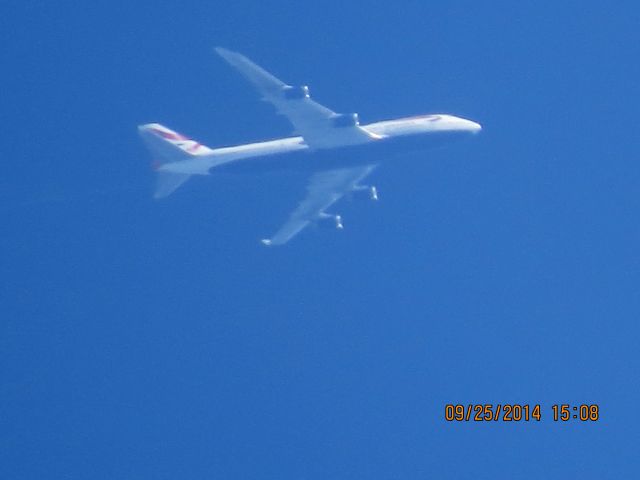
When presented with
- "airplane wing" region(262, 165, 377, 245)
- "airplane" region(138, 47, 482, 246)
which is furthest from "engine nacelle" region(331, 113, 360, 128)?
"airplane wing" region(262, 165, 377, 245)

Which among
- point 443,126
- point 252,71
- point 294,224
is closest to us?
point 252,71

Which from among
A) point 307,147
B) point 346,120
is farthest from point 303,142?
point 346,120

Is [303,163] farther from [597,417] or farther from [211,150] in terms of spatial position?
[597,417]

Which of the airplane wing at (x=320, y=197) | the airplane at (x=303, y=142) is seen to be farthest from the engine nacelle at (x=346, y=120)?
the airplane wing at (x=320, y=197)

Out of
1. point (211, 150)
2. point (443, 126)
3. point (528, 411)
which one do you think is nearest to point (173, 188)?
point (211, 150)

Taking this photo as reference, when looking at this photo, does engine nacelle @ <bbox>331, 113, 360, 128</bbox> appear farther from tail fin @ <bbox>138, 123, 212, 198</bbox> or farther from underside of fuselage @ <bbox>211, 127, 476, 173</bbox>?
tail fin @ <bbox>138, 123, 212, 198</bbox>

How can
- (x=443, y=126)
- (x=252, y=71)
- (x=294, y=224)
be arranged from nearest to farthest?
1. (x=252, y=71)
2. (x=443, y=126)
3. (x=294, y=224)

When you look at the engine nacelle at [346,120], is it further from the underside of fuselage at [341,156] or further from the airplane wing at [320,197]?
the airplane wing at [320,197]
